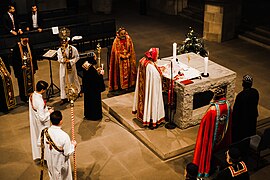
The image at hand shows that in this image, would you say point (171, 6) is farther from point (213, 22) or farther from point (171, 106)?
point (171, 106)

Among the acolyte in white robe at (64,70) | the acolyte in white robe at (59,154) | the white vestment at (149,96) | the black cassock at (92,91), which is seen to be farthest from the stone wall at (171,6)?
the acolyte in white robe at (59,154)

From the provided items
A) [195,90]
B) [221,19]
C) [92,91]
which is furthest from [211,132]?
[221,19]

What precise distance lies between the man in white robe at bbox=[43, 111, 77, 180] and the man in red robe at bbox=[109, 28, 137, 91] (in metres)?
4.41

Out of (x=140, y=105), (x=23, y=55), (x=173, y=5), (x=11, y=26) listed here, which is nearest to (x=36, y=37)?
(x=11, y=26)

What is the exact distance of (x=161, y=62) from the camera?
10.5 m

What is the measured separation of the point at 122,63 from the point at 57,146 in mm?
4683

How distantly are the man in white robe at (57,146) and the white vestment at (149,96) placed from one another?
252 cm

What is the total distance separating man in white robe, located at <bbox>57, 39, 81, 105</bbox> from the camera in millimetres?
10803

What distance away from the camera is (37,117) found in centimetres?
856

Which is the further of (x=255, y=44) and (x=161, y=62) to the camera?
(x=255, y=44)

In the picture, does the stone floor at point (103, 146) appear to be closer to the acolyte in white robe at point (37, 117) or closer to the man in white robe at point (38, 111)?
the acolyte in white robe at point (37, 117)

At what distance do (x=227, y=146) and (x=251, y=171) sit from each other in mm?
667

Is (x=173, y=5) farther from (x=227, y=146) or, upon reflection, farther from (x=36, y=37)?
(x=227, y=146)

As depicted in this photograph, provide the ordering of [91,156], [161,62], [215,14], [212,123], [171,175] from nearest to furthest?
1. [212,123]
2. [171,175]
3. [91,156]
4. [161,62]
5. [215,14]
